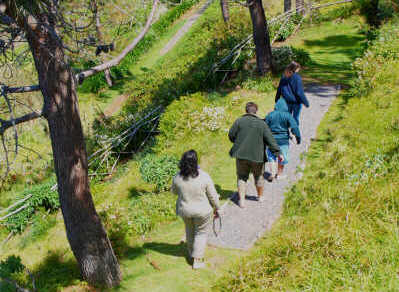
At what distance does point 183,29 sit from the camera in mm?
30172

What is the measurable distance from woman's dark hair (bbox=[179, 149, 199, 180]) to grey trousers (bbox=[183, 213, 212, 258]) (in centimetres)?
61

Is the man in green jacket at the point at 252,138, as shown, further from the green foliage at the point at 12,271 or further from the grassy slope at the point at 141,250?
the green foliage at the point at 12,271

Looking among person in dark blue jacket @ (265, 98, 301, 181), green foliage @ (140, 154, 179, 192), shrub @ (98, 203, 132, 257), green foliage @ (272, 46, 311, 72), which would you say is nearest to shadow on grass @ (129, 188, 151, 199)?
green foliage @ (140, 154, 179, 192)

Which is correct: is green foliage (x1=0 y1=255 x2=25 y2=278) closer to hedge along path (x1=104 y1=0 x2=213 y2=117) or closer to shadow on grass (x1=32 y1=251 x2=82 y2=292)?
shadow on grass (x1=32 y1=251 x2=82 y2=292)

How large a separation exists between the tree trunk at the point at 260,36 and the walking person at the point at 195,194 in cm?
914

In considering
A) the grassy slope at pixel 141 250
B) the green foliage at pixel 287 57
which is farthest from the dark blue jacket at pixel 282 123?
the green foliage at pixel 287 57

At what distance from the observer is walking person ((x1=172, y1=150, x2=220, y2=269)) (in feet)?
15.5

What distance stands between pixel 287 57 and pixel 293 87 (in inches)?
258

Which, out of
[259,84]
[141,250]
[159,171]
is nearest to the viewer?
[141,250]

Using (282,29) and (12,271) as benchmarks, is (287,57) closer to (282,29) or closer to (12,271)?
(282,29)

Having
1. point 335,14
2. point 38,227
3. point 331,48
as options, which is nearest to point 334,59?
point 331,48

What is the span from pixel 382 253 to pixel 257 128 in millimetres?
2408

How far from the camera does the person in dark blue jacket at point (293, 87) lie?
302 inches

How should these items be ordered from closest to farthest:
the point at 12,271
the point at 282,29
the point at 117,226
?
the point at 12,271 → the point at 117,226 → the point at 282,29
